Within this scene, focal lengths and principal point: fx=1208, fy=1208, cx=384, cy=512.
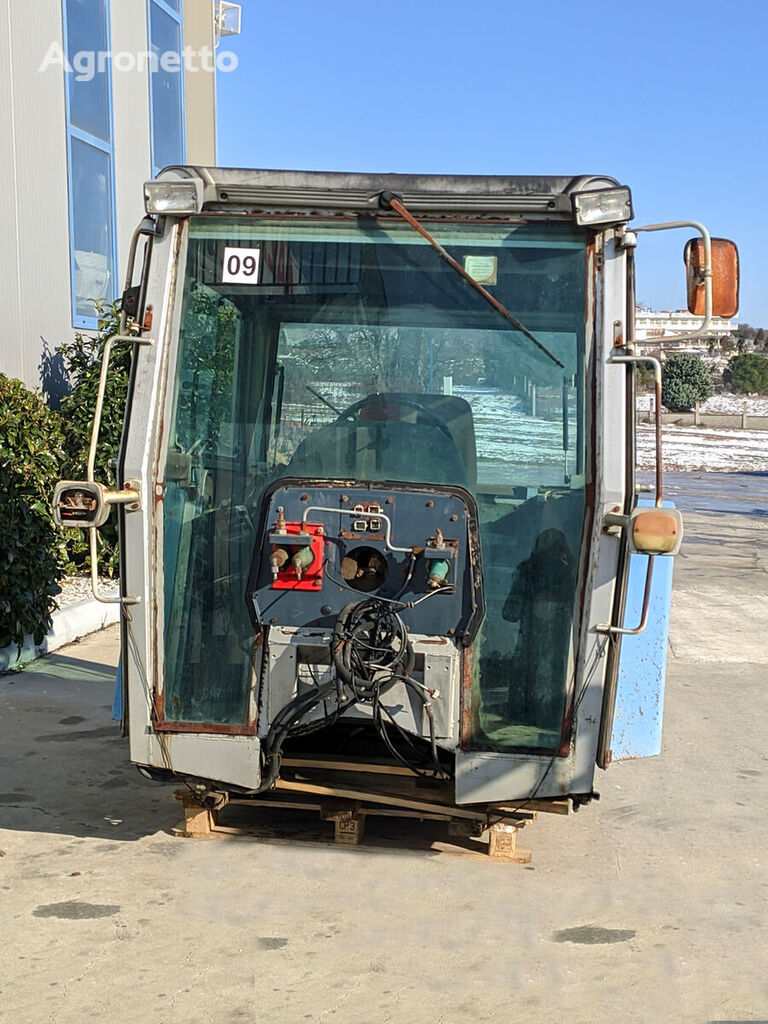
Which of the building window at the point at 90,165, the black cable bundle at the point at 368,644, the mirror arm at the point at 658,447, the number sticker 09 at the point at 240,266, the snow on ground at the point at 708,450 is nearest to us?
the mirror arm at the point at 658,447

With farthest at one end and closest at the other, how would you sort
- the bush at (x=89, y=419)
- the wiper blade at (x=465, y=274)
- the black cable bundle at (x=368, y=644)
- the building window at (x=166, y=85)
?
the building window at (x=166, y=85)
the bush at (x=89, y=419)
the wiper blade at (x=465, y=274)
the black cable bundle at (x=368, y=644)

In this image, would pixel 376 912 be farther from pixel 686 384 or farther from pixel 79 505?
pixel 686 384

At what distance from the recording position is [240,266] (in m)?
4.76

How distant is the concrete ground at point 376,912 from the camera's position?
378 cm

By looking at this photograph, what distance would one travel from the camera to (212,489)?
4.72 metres

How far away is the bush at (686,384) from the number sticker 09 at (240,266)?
4861 centimetres

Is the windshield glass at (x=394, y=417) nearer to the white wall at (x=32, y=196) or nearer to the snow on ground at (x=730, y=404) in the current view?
the white wall at (x=32, y=196)

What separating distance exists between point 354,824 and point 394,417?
1753mm

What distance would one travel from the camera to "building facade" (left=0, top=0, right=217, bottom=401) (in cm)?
1016

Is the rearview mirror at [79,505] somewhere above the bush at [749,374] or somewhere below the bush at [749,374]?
below

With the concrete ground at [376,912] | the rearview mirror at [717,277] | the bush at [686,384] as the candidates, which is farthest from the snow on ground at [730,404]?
the rearview mirror at [717,277]

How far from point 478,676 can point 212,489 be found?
4.14ft

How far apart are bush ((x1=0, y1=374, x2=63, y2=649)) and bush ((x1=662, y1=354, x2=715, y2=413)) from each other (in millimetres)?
45593
